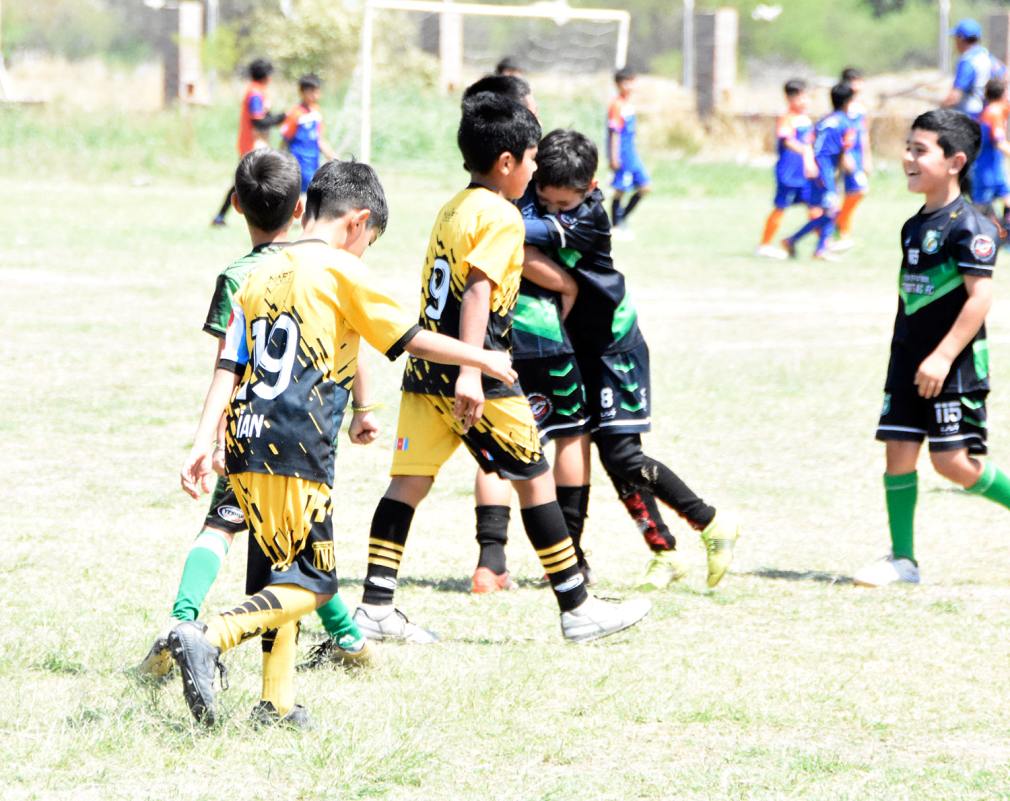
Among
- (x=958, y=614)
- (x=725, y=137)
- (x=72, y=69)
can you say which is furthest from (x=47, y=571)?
(x=72, y=69)

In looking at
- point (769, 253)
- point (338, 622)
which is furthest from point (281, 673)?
point (769, 253)

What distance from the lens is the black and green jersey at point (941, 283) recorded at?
550 centimetres

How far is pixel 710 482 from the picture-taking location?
287 inches

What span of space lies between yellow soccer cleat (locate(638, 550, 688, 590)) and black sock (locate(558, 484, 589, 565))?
25 centimetres

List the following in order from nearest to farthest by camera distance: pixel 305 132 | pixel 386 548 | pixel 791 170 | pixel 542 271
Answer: pixel 386 548 → pixel 542 271 → pixel 791 170 → pixel 305 132

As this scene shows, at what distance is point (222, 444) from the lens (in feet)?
14.1

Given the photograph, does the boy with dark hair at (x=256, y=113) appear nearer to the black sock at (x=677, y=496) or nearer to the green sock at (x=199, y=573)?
the black sock at (x=677, y=496)

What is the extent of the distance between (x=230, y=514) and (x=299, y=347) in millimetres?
951

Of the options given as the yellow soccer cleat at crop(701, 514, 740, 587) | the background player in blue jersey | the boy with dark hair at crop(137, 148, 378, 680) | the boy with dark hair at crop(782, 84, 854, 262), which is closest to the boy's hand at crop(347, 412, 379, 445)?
the boy with dark hair at crop(137, 148, 378, 680)

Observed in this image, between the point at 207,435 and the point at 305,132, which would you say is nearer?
the point at 207,435

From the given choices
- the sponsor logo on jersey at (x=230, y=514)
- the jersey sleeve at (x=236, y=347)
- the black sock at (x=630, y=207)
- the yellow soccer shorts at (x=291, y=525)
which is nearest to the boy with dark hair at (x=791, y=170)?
the black sock at (x=630, y=207)

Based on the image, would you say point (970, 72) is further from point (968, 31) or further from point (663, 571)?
point (663, 571)

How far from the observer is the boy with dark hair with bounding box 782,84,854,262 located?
16.3 metres

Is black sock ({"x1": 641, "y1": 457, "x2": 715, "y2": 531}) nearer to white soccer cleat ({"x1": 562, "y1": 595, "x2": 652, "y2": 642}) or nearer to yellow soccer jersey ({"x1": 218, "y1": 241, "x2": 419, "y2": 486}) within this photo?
white soccer cleat ({"x1": 562, "y1": 595, "x2": 652, "y2": 642})
